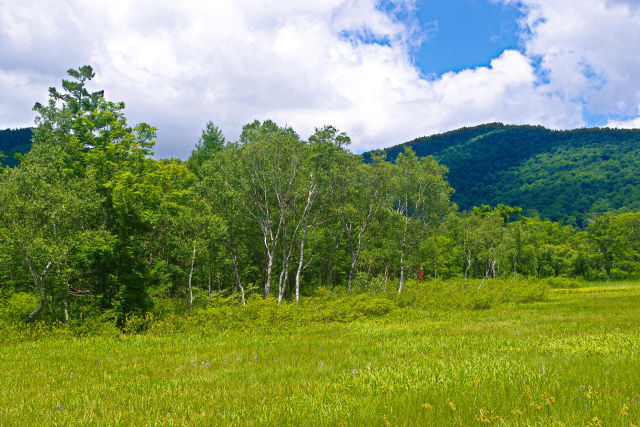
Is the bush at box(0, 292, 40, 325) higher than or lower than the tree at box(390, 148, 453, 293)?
lower

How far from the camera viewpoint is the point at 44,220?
53.9 feet

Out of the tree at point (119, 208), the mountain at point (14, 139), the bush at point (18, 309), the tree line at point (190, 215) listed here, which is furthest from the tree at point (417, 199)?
the mountain at point (14, 139)

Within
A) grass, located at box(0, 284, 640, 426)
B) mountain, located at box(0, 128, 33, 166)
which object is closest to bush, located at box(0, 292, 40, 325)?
grass, located at box(0, 284, 640, 426)

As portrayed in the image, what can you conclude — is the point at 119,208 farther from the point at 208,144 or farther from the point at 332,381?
the point at 208,144

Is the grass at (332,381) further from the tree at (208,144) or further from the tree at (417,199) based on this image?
the tree at (208,144)

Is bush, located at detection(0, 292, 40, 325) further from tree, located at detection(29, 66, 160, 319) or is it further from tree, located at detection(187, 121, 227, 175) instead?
tree, located at detection(187, 121, 227, 175)

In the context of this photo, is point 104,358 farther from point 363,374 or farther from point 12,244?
point 12,244

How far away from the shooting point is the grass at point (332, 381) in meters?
5.02

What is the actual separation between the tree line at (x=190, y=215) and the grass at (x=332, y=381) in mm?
6550

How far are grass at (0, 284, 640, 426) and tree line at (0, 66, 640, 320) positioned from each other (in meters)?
6.55

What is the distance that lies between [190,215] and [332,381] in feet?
76.8

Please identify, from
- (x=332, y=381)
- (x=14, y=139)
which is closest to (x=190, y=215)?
(x=332, y=381)

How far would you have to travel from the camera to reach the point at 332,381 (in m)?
6.84

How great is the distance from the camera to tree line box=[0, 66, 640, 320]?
1641 centimetres
